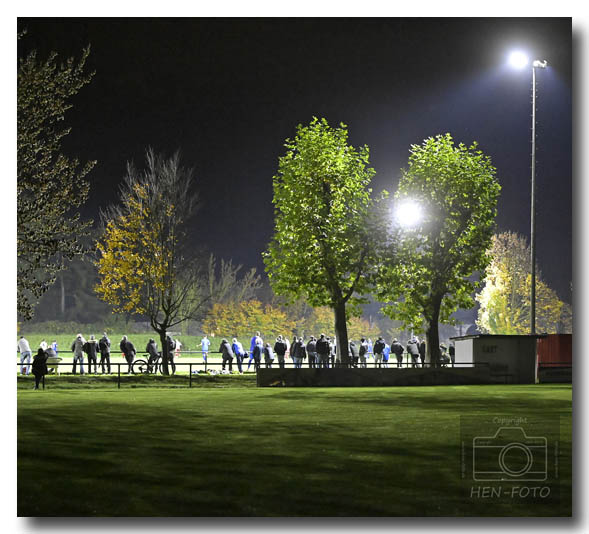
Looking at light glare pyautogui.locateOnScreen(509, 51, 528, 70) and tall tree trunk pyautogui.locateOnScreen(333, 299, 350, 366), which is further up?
light glare pyautogui.locateOnScreen(509, 51, 528, 70)

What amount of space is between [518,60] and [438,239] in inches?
566

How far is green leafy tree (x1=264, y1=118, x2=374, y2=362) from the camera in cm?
2533

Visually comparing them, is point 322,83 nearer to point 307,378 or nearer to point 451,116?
point 451,116

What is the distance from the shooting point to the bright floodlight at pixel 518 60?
1166cm

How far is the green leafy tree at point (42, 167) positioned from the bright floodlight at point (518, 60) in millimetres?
5713

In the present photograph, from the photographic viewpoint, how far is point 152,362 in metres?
28.1

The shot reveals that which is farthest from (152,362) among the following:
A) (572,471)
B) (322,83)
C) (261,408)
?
(572,471)

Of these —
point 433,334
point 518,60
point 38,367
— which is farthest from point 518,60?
point 433,334

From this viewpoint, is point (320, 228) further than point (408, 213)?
No

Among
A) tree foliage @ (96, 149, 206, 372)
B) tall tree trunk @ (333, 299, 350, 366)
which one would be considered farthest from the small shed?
tree foliage @ (96, 149, 206, 372)

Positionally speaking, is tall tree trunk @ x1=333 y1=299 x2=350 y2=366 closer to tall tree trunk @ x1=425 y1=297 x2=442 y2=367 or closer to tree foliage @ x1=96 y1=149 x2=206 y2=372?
tall tree trunk @ x1=425 y1=297 x2=442 y2=367

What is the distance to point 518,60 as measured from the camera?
38.3 feet

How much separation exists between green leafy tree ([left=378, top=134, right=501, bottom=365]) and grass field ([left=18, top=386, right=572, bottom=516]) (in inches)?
374

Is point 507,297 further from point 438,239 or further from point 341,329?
point 341,329
